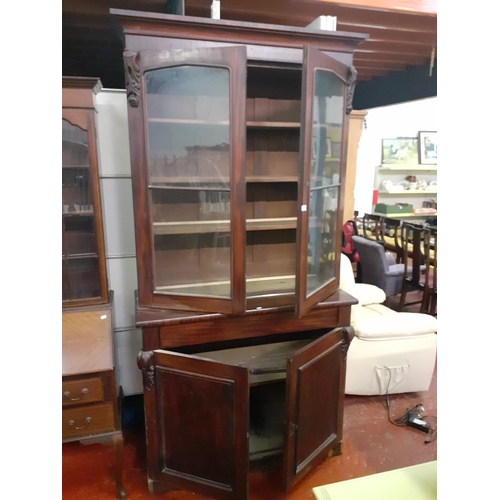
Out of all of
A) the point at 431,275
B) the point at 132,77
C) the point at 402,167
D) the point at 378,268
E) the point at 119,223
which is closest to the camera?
the point at 132,77

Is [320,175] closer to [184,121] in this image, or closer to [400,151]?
[184,121]

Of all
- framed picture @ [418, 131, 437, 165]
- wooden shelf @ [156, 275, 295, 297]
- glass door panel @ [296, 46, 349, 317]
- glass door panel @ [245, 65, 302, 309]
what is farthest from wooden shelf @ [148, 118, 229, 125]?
framed picture @ [418, 131, 437, 165]

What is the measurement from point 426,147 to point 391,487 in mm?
5826

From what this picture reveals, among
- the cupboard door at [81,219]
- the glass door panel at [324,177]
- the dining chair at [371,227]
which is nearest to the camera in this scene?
the glass door panel at [324,177]

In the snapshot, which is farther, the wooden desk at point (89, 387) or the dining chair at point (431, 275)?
the dining chair at point (431, 275)

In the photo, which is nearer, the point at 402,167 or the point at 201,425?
the point at 201,425

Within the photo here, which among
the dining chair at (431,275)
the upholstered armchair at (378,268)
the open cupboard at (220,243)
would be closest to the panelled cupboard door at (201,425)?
the open cupboard at (220,243)

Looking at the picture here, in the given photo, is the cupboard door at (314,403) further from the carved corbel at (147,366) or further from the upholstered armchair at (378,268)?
the upholstered armchair at (378,268)

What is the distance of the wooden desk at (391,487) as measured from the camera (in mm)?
1078

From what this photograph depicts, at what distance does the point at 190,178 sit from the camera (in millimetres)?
1633

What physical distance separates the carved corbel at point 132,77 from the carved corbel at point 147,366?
958 mm

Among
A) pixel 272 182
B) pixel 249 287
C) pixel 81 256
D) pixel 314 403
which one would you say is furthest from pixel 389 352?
pixel 81 256
